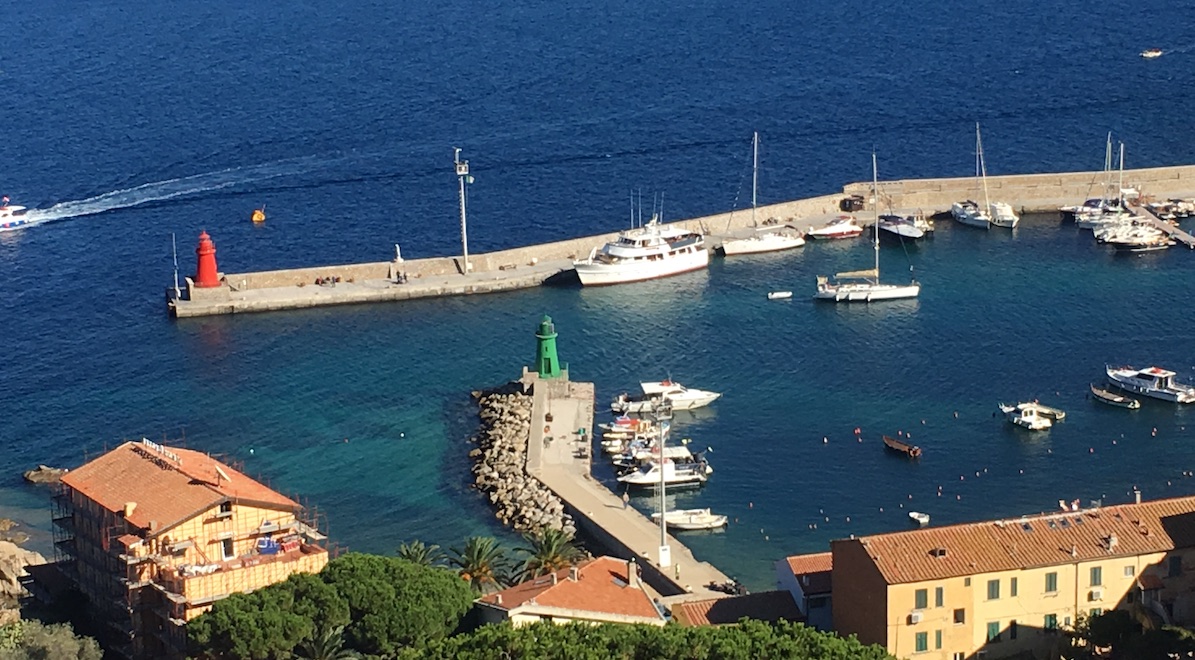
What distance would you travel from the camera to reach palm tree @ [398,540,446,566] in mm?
68938

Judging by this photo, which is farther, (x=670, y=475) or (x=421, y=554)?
(x=670, y=475)

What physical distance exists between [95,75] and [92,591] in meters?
103

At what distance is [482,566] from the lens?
226ft

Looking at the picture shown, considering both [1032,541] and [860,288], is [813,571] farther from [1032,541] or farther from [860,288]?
[860,288]

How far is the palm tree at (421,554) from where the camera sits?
226 ft

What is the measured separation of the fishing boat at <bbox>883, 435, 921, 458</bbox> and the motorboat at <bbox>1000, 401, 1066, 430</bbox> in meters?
4.73

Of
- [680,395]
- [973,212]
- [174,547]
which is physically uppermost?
[973,212]

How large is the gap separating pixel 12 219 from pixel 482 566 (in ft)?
204

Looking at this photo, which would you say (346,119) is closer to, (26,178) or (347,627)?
(26,178)

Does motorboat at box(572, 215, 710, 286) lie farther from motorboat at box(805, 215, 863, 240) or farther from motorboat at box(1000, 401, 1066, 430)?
motorboat at box(1000, 401, 1066, 430)

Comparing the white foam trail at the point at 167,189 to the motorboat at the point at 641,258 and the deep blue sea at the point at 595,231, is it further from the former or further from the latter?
the motorboat at the point at 641,258

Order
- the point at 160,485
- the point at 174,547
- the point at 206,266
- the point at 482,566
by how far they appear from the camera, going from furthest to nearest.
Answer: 1. the point at 206,266
2. the point at 482,566
3. the point at 160,485
4. the point at 174,547

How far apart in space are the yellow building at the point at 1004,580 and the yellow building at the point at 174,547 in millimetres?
16696

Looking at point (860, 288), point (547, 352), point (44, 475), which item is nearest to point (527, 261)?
point (860, 288)
